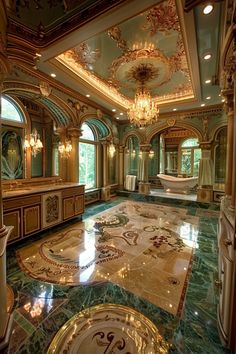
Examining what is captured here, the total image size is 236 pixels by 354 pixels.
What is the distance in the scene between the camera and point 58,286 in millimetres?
2236

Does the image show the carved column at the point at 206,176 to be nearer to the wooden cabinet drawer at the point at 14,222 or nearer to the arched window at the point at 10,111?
the wooden cabinet drawer at the point at 14,222

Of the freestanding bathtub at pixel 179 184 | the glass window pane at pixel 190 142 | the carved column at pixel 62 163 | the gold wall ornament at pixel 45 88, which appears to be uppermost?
the gold wall ornament at pixel 45 88

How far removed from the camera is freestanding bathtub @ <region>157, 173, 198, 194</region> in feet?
26.4

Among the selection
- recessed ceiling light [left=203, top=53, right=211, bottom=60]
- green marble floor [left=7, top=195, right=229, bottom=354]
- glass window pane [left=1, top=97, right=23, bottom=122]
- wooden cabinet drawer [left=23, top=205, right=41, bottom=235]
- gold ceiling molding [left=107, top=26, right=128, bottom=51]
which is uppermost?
gold ceiling molding [left=107, top=26, right=128, bottom=51]

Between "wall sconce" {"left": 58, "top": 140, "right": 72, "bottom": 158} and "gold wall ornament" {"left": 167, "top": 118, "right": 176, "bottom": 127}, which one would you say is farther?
"gold wall ornament" {"left": 167, "top": 118, "right": 176, "bottom": 127}

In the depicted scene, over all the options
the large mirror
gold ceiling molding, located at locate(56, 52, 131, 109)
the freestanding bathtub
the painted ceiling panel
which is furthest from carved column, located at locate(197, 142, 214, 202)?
the large mirror

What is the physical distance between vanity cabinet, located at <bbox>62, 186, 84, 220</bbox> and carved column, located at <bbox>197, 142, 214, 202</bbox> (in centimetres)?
456

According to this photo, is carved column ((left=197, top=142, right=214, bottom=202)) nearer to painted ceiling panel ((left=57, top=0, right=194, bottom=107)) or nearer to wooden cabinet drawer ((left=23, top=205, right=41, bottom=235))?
painted ceiling panel ((left=57, top=0, right=194, bottom=107))

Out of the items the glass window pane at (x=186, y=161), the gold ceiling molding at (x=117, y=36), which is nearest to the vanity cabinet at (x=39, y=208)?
the gold ceiling molding at (x=117, y=36)

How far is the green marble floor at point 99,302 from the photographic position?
154 centimetres

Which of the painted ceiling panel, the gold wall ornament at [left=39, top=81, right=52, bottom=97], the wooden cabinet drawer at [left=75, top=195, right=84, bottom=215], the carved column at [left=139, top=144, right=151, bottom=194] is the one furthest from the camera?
the carved column at [left=139, top=144, right=151, bottom=194]

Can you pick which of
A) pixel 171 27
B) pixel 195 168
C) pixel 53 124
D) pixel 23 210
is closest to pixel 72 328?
pixel 23 210

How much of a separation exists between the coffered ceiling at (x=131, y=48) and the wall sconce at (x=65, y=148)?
5.20 ft

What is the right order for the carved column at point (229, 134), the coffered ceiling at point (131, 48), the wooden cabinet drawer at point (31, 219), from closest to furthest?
1. the coffered ceiling at point (131, 48)
2. the carved column at point (229, 134)
3. the wooden cabinet drawer at point (31, 219)
